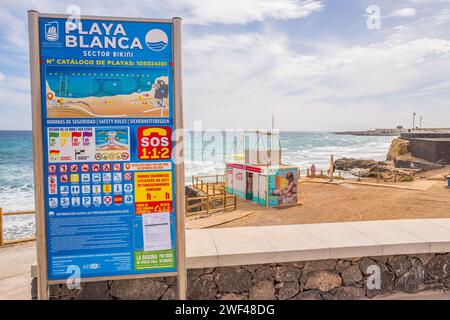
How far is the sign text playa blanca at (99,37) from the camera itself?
3002 millimetres

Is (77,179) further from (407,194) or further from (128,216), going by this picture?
(407,194)

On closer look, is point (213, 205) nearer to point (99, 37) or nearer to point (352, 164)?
point (99, 37)

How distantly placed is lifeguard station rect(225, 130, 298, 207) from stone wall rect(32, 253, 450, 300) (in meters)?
15.4

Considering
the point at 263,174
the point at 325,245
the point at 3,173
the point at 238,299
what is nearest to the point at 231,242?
the point at 238,299

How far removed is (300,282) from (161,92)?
2.48m

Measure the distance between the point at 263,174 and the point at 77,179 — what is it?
1688 centimetres

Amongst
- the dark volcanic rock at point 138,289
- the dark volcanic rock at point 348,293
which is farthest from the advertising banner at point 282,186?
the dark volcanic rock at point 138,289

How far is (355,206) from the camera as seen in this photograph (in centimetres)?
1889

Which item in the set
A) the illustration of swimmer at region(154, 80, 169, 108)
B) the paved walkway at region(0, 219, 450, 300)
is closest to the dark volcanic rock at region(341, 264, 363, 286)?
the paved walkway at region(0, 219, 450, 300)

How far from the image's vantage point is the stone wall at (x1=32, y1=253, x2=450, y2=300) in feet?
11.3

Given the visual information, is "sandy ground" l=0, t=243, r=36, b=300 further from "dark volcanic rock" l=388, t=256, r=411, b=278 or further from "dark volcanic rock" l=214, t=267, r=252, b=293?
"dark volcanic rock" l=388, t=256, r=411, b=278

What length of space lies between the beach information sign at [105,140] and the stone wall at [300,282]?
0.32 m

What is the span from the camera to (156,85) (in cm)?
319

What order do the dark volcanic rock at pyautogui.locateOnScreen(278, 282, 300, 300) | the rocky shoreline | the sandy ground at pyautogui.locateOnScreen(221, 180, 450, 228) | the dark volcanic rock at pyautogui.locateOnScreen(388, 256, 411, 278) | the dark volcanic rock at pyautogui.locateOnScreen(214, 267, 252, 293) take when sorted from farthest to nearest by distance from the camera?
the rocky shoreline → the sandy ground at pyautogui.locateOnScreen(221, 180, 450, 228) → the dark volcanic rock at pyautogui.locateOnScreen(388, 256, 411, 278) → the dark volcanic rock at pyautogui.locateOnScreen(278, 282, 300, 300) → the dark volcanic rock at pyautogui.locateOnScreen(214, 267, 252, 293)
